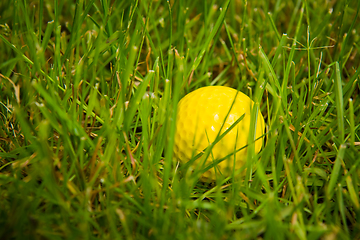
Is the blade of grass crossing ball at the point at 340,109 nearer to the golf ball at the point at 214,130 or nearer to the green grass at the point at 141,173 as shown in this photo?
the green grass at the point at 141,173

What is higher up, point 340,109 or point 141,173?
point 340,109

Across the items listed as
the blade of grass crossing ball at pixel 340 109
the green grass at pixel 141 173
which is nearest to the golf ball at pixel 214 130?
the green grass at pixel 141 173

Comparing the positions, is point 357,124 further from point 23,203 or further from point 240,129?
point 23,203

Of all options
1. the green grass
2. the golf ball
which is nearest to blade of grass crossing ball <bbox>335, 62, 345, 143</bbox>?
the green grass

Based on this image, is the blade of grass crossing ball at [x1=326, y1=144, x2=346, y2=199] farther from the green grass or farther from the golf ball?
the golf ball

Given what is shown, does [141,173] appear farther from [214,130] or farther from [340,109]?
[340,109]

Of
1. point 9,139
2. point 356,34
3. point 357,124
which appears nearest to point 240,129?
point 357,124

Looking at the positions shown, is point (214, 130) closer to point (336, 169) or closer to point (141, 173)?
point (141, 173)

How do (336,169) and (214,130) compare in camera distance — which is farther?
(214,130)

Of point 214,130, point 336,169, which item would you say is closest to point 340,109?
point 336,169
